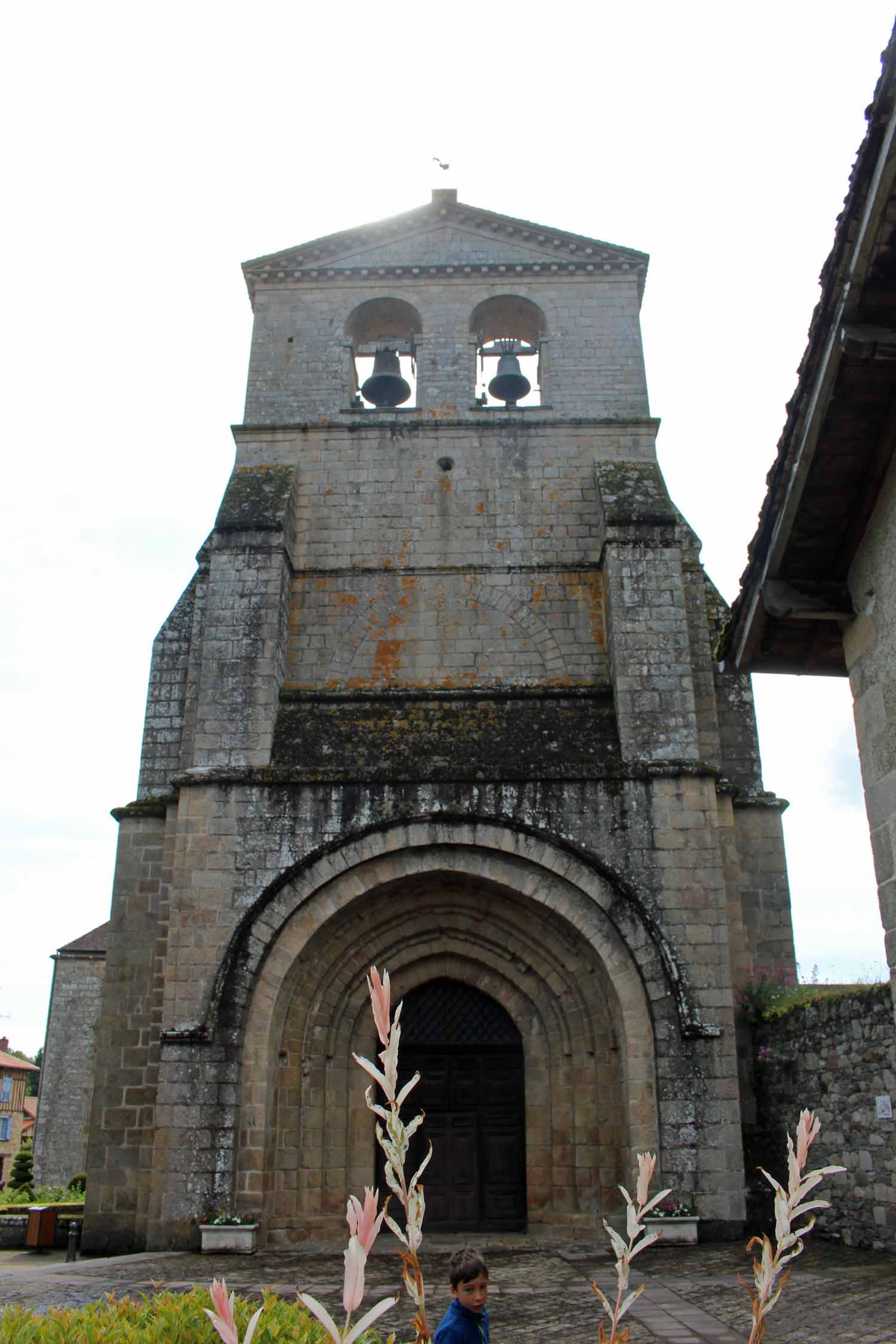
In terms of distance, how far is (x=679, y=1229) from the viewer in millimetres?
8586

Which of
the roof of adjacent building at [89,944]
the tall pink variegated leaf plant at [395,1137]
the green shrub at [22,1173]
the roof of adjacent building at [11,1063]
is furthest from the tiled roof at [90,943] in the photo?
the tall pink variegated leaf plant at [395,1137]

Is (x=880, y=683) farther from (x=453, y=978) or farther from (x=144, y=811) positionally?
(x=144, y=811)

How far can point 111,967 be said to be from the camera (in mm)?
10438

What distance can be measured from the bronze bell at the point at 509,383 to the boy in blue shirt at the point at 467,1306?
1158 cm

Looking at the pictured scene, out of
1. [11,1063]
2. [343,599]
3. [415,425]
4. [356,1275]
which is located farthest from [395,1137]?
[11,1063]

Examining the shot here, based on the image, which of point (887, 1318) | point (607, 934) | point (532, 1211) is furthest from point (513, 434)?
point (887, 1318)

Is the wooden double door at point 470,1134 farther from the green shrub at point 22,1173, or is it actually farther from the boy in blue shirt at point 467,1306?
the green shrub at point 22,1173

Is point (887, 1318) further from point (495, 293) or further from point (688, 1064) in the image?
point (495, 293)

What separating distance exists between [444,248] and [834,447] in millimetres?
10668

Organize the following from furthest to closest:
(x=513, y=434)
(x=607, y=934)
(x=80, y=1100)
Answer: (x=80, y=1100) → (x=513, y=434) → (x=607, y=934)

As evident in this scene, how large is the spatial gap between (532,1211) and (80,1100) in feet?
59.0

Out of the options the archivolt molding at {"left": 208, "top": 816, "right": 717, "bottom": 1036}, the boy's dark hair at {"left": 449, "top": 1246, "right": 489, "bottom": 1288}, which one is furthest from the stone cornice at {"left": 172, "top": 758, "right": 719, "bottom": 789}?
the boy's dark hair at {"left": 449, "top": 1246, "right": 489, "bottom": 1288}

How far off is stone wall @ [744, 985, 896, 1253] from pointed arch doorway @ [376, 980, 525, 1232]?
229 cm

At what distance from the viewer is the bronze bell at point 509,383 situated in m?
13.1
